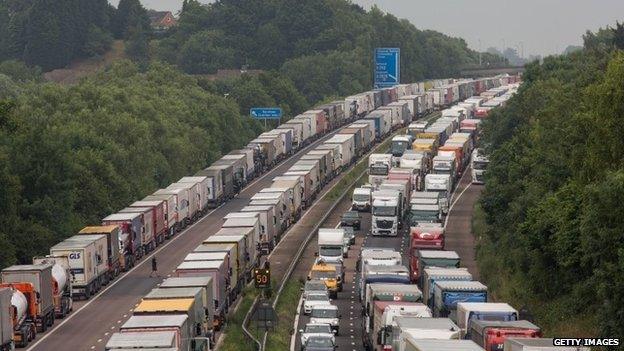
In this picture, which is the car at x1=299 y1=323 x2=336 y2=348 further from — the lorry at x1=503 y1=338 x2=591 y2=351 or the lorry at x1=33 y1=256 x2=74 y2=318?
the lorry at x1=503 y1=338 x2=591 y2=351

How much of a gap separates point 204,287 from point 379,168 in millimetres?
70452

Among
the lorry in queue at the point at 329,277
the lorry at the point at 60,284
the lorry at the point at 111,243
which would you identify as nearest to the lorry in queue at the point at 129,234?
the lorry at the point at 111,243

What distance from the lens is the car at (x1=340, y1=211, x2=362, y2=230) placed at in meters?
127

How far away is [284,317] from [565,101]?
29.7 meters

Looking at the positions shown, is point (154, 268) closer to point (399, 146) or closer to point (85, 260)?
point (85, 260)

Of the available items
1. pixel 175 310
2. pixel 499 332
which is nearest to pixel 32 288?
pixel 175 310

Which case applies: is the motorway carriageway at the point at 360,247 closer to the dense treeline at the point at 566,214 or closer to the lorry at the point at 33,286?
the dense treeline at the point at 566,214

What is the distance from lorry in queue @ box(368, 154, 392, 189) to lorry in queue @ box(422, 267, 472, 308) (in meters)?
57.3

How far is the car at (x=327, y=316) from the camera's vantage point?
81.6m

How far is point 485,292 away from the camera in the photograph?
74.8 metres

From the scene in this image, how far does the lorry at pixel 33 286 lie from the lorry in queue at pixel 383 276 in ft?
50.0

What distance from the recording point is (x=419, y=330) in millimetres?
60156

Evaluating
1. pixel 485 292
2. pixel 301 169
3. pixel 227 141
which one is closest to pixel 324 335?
pixel 485 292

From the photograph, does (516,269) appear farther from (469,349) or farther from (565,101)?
(469,349)
